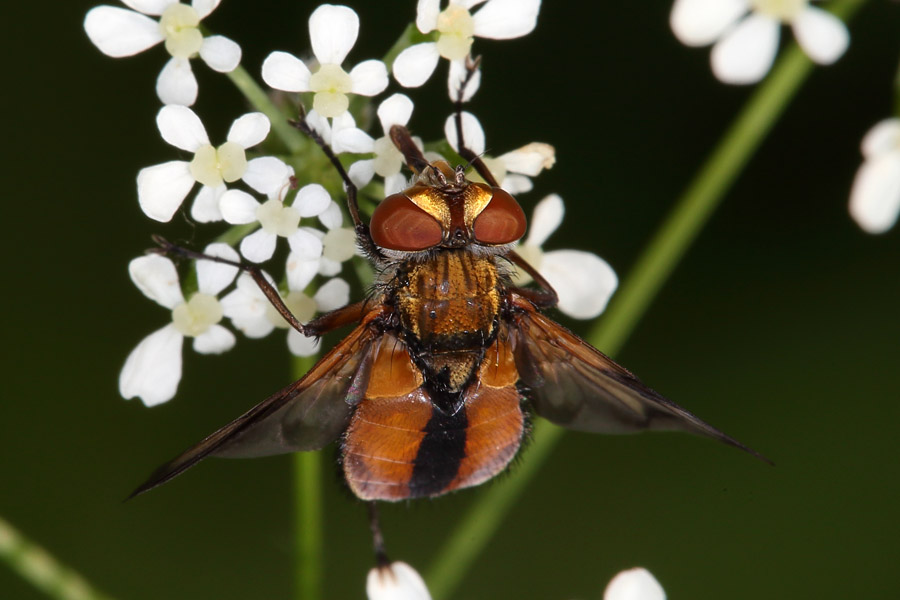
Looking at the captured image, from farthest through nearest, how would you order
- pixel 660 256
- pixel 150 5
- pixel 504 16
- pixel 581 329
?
pixel 581 329
pixel 660 256
pixel 504 16
pixel 150 5

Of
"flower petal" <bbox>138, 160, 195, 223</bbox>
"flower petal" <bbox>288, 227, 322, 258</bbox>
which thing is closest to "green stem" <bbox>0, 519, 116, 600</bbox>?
"flower petal" <bbox>138, 160, 195, 223</bbox>

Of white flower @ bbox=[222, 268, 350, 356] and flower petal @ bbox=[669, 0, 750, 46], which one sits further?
white flower @ bbox=[222, 268, 350, 356]

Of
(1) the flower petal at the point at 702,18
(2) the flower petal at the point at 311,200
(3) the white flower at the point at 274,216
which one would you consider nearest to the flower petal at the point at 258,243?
(3) the white flower at the point at 274,216

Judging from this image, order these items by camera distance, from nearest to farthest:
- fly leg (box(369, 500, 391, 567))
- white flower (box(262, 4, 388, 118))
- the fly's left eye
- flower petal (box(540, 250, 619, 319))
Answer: the fly's left eye < white flower (box(262, 4, 388, 118)) < fly leg (box(369, 500, 391, 567)) < flower petal (box(540, 250, 619, 319))

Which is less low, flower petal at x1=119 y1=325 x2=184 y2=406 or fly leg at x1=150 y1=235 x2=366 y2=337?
fly leg at x1=150 y1=235 x2=366 y2=337

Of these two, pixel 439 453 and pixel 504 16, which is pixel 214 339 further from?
pixel 504 16

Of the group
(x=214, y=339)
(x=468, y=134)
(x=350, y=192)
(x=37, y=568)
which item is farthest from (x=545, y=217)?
(x=37, y=568)

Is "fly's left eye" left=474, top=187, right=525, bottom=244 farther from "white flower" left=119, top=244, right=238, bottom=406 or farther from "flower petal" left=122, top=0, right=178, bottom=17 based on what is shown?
"flower petal" left=122, top=0, right=178, bottom=17

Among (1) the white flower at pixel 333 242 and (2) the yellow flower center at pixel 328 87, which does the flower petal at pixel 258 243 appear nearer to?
(1) the white flower at pixel 333 242
